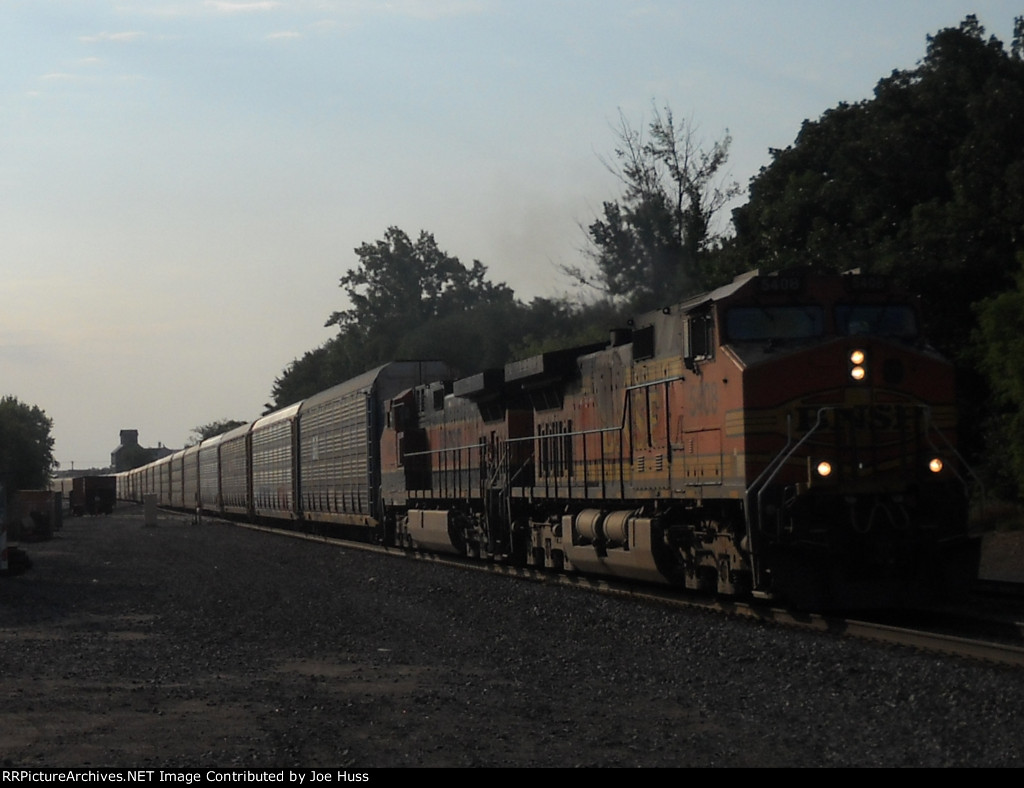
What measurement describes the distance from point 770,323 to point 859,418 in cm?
127

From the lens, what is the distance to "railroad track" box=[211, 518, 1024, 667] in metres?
9.41

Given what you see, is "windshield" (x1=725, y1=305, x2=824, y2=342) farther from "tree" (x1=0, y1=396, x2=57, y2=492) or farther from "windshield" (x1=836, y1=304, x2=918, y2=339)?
"tree" (x1=0, y1=396, x2=57, y2=492)

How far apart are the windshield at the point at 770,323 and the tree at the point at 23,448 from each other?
216 feet

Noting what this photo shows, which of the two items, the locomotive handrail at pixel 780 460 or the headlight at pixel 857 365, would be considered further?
the headlight at pixel 857 365

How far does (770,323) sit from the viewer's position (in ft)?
39.5

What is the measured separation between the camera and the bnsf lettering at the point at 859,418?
11.4 metres

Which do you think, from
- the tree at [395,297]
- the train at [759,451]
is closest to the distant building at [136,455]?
the tree at [395,297]

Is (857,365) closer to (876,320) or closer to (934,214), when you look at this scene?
(876,320)

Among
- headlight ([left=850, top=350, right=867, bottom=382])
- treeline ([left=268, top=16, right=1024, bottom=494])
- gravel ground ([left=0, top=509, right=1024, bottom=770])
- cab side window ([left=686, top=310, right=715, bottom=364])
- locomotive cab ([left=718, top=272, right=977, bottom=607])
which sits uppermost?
treeline ([left=268, top=16, right=1024, bottom=494])

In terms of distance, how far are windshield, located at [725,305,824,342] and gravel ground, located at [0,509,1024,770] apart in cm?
276

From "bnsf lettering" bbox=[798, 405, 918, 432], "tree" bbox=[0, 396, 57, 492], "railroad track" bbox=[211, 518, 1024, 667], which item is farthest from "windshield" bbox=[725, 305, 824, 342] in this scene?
"tree" bbox=[0, 396, 57, 492]

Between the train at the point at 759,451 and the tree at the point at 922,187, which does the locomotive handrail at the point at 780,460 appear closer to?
the train at the point at 759,451

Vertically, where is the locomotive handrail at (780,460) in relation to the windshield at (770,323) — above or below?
below

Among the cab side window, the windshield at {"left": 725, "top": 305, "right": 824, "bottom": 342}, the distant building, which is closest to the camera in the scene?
the windshield at {"left": 725, "top": 305, "right": 824, "bottom": 342}
